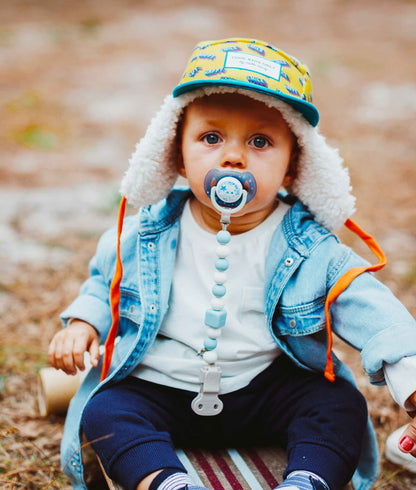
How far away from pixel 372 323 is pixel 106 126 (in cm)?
387

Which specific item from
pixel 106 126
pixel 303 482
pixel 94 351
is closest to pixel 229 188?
pixel 94 351

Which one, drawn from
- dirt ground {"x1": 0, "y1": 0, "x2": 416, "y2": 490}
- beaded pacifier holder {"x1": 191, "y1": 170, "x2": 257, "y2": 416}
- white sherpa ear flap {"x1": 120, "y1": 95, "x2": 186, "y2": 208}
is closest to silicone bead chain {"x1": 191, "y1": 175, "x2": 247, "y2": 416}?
beaded pacifier holder {"x1": 191, "y1": 170, "x2": 257, "y2": 416}

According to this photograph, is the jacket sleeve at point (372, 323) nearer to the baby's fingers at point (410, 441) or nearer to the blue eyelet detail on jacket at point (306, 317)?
the blue eyelet detail on jacket at point (306, 317)

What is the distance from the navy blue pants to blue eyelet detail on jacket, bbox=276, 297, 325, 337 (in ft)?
0.58

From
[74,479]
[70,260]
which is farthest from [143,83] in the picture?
[74,479]

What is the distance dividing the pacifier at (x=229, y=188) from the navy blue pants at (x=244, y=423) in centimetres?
51

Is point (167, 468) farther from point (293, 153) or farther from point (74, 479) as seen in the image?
point (293, 153)

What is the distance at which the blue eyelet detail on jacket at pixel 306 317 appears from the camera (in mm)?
1471

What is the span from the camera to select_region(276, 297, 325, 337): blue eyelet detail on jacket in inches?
57.9

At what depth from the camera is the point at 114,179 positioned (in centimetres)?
383

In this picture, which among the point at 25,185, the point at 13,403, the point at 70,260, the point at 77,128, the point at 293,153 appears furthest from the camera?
the point at 77,128

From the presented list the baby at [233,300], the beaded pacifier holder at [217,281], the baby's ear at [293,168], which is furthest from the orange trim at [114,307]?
the baby's ear at [293,168]

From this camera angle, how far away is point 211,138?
149cm

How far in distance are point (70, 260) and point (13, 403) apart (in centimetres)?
101
